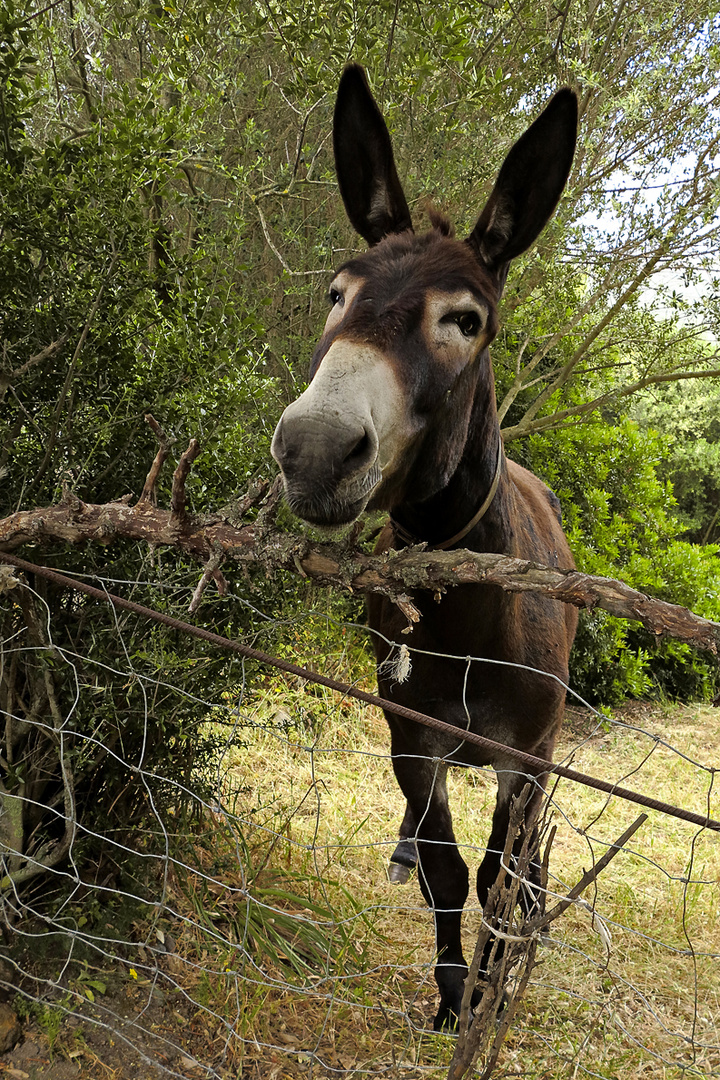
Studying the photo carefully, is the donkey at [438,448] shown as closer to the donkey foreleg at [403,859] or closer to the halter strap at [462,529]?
the halter strap at [462,529]

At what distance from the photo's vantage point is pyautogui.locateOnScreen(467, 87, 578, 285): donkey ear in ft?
7.11

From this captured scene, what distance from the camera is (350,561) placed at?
1.59 m

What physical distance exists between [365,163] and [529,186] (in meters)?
0.52

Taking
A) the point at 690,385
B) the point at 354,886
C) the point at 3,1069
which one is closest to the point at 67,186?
the point at 3,1069

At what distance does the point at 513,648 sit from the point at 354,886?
168 centimetres

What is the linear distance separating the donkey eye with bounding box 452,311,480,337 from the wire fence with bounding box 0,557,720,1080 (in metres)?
1.10

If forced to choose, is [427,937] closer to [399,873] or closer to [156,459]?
[399,873]

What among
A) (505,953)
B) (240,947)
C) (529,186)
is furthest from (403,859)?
(529,186)

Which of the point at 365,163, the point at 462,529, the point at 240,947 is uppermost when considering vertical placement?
the point at 365,163

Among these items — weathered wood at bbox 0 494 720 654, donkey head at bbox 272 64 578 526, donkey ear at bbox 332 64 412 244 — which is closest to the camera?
weathered wood at bbox 0 494 720 654

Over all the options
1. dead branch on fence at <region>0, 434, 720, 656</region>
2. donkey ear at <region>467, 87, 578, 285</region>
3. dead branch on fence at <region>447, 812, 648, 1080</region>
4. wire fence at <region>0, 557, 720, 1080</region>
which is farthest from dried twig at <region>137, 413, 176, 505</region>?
donkey ear at <region>467, 87, 578, 285</region>

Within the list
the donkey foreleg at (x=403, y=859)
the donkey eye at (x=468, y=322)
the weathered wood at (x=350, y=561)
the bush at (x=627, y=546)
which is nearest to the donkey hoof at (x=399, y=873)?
the donkey foreleg at (x=403, y=859)

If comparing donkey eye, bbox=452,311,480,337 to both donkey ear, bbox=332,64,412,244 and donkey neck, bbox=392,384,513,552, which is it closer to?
donkey neck, bbox=392,384,513,552

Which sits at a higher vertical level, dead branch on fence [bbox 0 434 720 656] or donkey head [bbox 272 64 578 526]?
donkey head [bbox 272 64 578 526]
